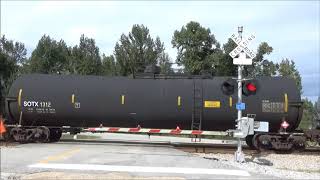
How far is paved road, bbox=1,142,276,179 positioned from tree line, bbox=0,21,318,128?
22.6 meters

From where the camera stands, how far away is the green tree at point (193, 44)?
167ft

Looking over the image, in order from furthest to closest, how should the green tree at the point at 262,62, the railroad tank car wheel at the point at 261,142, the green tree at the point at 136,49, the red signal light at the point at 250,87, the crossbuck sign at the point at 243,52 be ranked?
the green tree at the point at 136,49 → the green tree at the point at 262,62 → the railroad tank car wheel at the point at 261,142 → the red signal light at the point at 250,87 → the crossbuck sign at the point at 243,52

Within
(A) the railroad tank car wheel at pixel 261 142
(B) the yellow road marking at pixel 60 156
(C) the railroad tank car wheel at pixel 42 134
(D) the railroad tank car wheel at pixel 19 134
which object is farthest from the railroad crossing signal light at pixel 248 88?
(D) the railroad tank car wheel at pixel 19 134

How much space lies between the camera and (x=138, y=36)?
198 ft

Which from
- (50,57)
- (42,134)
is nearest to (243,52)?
(42,134)

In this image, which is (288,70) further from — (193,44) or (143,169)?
(143,169)

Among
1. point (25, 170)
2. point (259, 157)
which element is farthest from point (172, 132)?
point (25, 170)

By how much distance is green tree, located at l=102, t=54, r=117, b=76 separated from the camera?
190 feet

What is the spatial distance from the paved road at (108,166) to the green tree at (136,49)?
132ft

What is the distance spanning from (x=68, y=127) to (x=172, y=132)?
14.6 feet

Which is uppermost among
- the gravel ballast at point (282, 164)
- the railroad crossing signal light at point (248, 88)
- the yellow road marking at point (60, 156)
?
the railroad crossing signal light at point (248, 88)

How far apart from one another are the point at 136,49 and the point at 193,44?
9375 millimetres

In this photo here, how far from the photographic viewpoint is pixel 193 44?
51.9 m

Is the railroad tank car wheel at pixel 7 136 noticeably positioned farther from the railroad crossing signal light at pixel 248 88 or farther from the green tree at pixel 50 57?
the green tree at pixel 50 57
